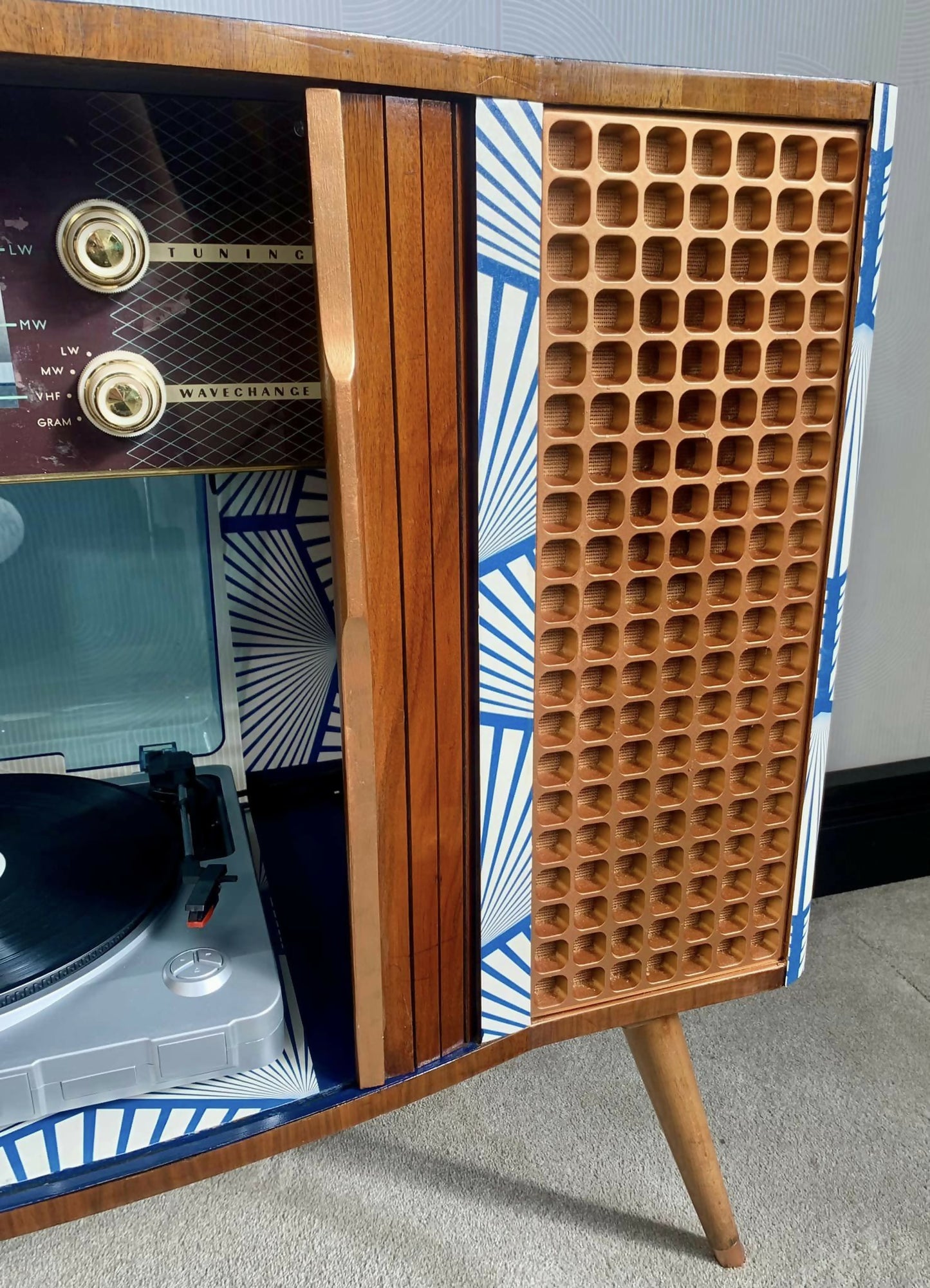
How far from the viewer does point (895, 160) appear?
1219 mm

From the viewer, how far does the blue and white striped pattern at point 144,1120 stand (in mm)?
634

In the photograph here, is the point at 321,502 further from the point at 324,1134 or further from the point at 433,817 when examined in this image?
the point at 324,1134

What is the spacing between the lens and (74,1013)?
670mm

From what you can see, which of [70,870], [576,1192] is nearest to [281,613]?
[70,870]

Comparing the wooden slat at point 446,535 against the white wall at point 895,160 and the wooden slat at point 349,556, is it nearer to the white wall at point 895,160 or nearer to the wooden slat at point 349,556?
the wooden slat at point 349,556

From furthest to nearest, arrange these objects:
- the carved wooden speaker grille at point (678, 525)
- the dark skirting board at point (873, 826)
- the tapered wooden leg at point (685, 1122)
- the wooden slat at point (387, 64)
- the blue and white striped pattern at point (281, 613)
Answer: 1. the dark skirting board at point (873, 826)
2. the blue and white striped pattern at point (281, 613)
3. the tapered wooden leg at point (685, 1122)
4. the carved wooden speaker grille at point (678, 525)
5. the wooden slat at point (387, 64)

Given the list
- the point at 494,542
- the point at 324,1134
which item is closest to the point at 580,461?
the point at 494,542

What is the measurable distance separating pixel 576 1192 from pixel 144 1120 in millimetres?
540

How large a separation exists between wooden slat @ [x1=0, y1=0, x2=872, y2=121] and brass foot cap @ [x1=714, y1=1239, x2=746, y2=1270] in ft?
3.17

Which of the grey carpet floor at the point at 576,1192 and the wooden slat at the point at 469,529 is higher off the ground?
the wooden slat at the point at 469,529

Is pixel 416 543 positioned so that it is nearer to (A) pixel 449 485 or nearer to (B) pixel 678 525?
(A) pixel 449 485

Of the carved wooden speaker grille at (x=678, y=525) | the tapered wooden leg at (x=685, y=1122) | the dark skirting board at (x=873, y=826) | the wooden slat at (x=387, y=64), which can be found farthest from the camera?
the dark skirting board at (x=873, y=826)

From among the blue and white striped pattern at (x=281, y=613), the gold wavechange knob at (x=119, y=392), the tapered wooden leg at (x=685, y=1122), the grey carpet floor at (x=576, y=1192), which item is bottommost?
the grey carpet floor at (x=576, y=1192)

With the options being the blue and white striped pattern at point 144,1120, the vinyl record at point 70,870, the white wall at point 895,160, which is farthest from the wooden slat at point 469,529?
the white wall at point 895,160
